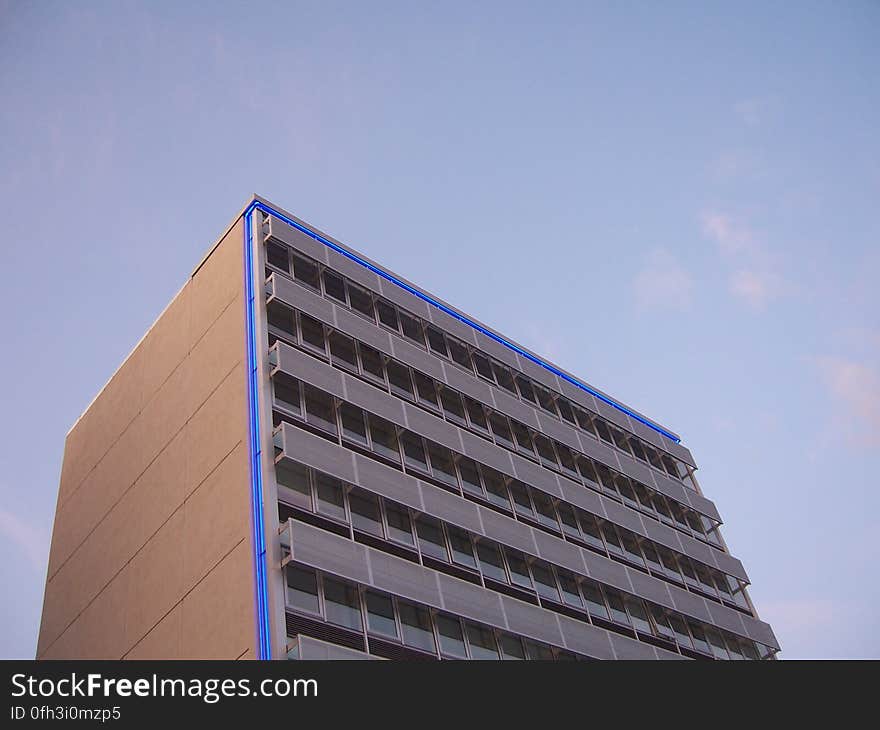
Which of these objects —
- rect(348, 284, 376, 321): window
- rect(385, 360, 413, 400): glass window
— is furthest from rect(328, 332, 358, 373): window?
rect(348, 284, 376, 321): window

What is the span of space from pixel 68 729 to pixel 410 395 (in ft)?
75.2

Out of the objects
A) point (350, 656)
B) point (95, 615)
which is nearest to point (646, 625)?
point (350, 656)

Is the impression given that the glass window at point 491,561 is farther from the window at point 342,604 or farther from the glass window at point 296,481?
the glass window at point 296,481

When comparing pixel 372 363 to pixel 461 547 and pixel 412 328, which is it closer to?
pixel 412 328

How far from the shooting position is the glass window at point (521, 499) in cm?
4287

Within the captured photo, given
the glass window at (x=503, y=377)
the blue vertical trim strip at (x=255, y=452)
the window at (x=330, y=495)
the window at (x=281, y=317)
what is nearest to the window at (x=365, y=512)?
the window at (x=330, y=495)

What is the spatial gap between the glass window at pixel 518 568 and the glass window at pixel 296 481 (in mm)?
9925

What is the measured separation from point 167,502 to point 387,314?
1337cm

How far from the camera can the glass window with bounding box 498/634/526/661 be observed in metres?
35.4

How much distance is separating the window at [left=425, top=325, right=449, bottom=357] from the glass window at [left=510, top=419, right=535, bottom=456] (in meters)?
4.66

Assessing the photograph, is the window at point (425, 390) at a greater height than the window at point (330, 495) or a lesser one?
greater

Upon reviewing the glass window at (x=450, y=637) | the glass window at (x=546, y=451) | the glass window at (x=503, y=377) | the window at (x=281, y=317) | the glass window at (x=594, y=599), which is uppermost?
the glass window at (x=503, y=377)

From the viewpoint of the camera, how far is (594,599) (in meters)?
42.1

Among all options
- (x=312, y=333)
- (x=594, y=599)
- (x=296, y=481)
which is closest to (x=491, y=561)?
(x=594, y=599)
